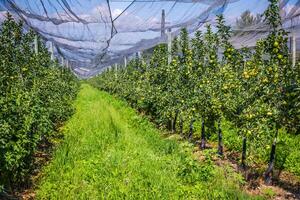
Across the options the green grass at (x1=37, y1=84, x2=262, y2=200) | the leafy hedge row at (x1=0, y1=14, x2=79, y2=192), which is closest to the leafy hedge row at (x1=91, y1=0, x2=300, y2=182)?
the green grass at (x1=37, y1=84, x2=262, y2=200)

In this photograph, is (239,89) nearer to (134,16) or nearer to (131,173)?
(131,173)

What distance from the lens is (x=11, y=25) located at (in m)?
8.59

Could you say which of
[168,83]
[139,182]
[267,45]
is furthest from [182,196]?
[168,83]

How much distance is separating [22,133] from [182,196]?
2.23 meters

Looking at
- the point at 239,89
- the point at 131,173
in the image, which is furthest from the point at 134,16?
the point at 131,173

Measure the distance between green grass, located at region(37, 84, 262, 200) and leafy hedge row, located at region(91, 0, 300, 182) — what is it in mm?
771

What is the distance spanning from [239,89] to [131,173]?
2.16m

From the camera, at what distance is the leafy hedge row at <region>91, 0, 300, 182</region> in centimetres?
570

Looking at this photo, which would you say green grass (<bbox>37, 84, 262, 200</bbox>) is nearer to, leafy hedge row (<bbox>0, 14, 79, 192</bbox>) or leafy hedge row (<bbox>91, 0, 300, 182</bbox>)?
leafy hedge row (<bbox>0, 14, 79, 192</bbox>)

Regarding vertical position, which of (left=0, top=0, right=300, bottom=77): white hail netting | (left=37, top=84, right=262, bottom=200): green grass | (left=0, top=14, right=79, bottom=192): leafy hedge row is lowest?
(left=37, top=84, right=262, bottom=200): green grass

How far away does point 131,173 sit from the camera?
5805 mm

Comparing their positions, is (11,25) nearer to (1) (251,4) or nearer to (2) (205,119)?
(2) (205,119)

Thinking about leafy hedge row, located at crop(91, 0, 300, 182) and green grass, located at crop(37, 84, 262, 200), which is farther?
leafy hedge row, located at crop(91, 0, 300, 182)

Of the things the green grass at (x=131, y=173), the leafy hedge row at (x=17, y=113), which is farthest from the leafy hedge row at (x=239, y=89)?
the leafy hedge row at (x=17, y=113)
